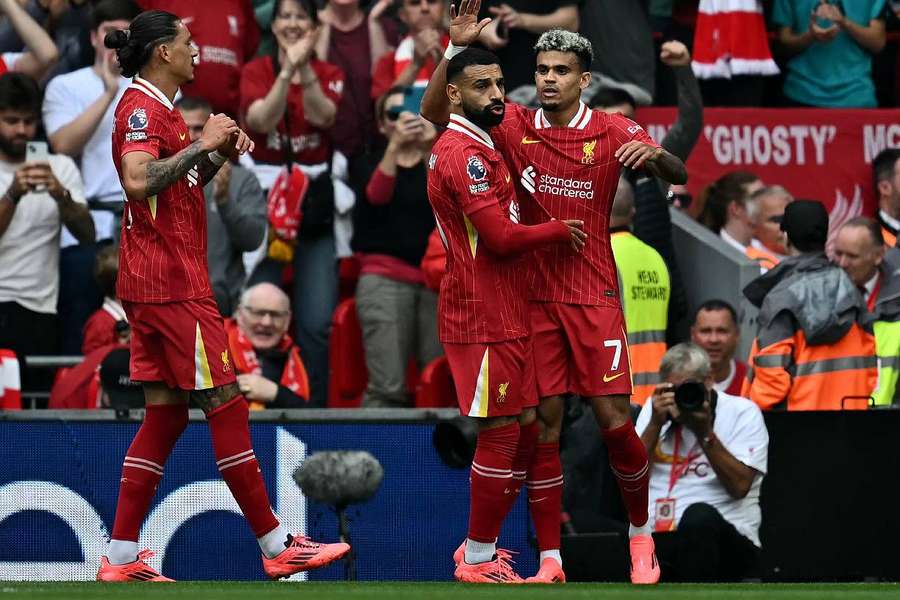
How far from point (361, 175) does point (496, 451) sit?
4196 mm

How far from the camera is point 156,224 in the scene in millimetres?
7977

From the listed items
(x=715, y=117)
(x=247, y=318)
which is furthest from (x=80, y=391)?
(x=715, y=117)

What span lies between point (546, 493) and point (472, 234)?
48.7 inches

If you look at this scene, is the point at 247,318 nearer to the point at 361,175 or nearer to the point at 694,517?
the point at 361,175

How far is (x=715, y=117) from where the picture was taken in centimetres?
1280

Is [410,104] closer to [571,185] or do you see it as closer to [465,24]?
[465,24]

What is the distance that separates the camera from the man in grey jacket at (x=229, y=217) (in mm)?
11266

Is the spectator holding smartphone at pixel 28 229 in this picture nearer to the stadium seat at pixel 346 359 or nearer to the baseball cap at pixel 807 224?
the stadium seat at pixel 346 359

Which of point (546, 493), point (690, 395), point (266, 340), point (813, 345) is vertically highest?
point (266, 340)

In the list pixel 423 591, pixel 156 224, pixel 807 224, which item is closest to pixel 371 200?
pixel 807 224

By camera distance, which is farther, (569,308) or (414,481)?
(414,481)

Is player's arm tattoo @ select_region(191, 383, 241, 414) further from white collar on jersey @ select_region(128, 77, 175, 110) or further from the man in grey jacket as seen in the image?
the man in grey jacket

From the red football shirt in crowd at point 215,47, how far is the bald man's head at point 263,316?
2.07 metres

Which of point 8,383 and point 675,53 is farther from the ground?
point 675,53
